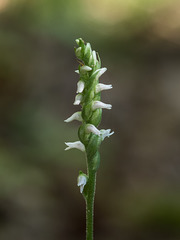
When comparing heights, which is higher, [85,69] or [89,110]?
[85,69]

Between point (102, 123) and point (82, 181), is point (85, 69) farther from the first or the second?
point (102, 123)

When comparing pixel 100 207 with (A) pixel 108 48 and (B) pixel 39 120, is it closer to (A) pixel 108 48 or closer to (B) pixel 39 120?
(B) pixel 39 120

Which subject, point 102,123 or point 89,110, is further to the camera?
point 102,123

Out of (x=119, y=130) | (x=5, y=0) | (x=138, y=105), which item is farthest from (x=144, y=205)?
(x=5, y=0)

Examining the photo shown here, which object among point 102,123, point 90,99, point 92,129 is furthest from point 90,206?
point 102,123

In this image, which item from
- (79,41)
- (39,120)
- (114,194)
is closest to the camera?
(79,41)

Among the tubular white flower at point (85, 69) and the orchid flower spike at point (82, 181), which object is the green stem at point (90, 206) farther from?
the tubular white flower at point (85, 69)
